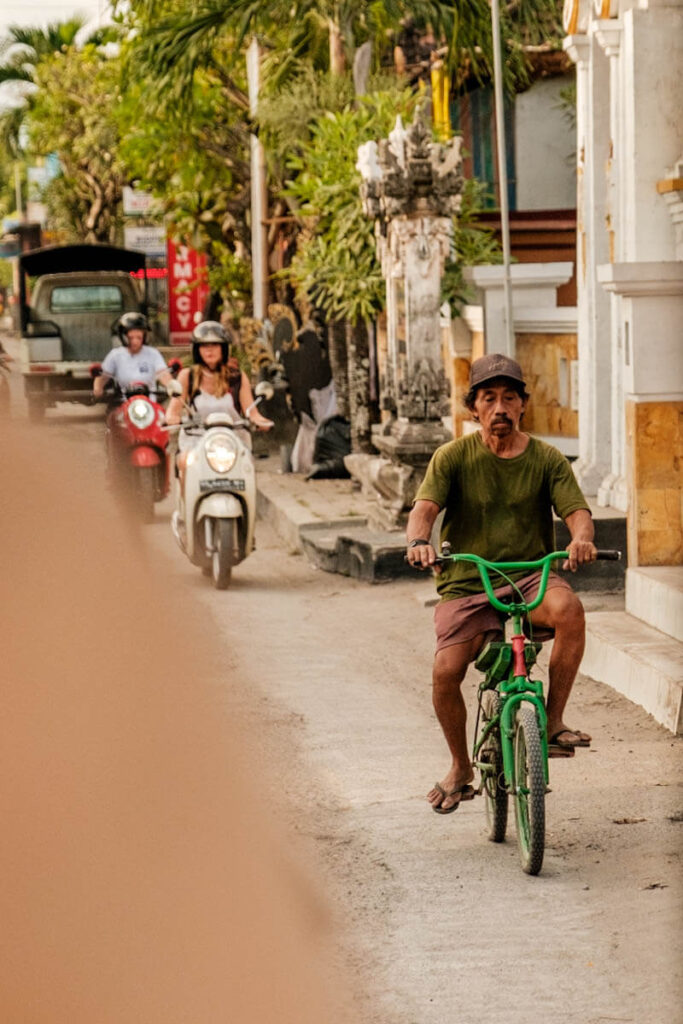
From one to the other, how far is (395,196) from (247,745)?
595 centimetres

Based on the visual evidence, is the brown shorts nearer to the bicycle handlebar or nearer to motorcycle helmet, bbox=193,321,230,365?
the bicycle handlebar

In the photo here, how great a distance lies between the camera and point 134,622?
959 centimetres

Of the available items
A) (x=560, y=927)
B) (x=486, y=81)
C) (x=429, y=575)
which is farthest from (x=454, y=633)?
(x=486, y=81)

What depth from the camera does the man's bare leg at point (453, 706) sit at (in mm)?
5516

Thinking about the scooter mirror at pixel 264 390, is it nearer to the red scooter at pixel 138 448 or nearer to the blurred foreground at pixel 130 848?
the red scooter at pixel 138 448

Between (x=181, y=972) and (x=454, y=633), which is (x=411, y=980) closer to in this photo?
(x=181, y=972)

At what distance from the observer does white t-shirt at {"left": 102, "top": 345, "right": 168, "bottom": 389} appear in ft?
44.6

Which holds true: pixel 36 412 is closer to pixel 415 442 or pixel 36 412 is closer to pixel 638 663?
pixel 638 663

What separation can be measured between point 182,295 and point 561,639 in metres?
27.1

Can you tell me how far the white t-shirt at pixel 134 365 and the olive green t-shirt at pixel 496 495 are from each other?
324 inches

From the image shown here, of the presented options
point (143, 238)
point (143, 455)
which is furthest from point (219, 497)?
point (143, 238)

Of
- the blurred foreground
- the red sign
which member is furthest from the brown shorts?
the red sign

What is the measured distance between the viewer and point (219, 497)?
1080 centimetres

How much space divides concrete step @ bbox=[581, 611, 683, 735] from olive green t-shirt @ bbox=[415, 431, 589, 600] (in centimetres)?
153
